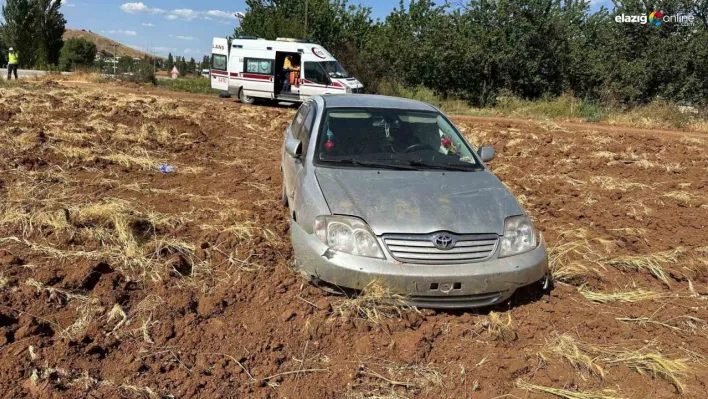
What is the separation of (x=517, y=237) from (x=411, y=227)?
2.84 ft

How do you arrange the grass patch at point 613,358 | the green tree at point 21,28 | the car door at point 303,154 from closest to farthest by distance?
1. the grass patch at point 613,358
2. the car door at point 303,154
3. the green tree at point 21,28

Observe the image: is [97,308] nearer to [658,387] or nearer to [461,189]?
[461,189]

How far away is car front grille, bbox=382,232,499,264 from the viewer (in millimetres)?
3656

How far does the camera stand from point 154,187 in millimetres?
6816

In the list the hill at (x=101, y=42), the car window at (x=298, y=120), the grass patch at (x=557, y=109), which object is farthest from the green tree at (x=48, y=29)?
the hill at (x=101, y=42)

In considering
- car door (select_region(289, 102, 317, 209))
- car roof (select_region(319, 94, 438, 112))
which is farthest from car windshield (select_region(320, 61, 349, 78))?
car roof (select_region(319, 94, 438, 112))

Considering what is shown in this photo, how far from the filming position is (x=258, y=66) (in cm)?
2159

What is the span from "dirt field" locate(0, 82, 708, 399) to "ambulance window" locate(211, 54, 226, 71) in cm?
1747

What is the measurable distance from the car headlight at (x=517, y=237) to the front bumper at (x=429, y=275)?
6 cm

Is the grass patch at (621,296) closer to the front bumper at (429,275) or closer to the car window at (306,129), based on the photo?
the front bumper at (429,275)

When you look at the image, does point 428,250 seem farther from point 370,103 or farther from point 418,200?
point 370,103

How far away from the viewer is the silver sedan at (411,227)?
3.64 metres

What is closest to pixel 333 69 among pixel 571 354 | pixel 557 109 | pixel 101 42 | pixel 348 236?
pixel 557 109

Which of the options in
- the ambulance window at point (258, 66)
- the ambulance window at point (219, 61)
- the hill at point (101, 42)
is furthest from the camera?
the hill at point (101, 42)
